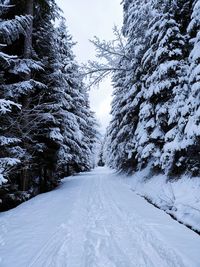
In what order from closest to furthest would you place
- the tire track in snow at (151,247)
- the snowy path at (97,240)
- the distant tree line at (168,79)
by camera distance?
the tire track in snow at (151,247)
the snowy path at (97,240)
the distant tree line at (168,79)

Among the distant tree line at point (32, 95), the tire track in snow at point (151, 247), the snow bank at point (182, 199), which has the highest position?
the distant tree line at point (32, 95)

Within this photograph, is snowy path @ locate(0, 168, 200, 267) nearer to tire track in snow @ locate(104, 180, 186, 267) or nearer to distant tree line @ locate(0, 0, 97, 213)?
tire track in snow @ locate(104, 180, 186, 267)

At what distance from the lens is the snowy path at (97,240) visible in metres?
3.70

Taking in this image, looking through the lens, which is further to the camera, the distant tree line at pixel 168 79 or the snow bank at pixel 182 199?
the distant tree line at pixel 168 79

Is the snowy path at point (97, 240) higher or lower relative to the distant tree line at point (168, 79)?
lower

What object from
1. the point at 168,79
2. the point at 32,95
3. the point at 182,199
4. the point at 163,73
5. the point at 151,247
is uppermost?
the point at 32,95

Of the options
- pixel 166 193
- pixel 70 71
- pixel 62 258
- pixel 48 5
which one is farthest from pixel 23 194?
pixel 70 71

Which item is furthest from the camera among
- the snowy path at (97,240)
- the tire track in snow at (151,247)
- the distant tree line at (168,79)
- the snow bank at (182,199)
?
the distant tree line at (168,79)

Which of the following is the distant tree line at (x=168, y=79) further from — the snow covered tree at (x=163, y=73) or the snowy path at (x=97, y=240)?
the snowy path at (x=97, y=240)

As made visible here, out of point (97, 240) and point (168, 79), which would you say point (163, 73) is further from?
point (97, 240)

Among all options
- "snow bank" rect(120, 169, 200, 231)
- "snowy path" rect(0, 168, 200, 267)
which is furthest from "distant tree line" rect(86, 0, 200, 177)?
"snowy path" rect(0, 168, 200, 267)

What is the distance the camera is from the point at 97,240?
4590mm

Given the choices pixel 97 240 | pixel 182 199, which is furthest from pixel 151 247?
pixel 182 199

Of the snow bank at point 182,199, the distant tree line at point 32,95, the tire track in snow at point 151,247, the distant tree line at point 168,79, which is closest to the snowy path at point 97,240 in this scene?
the tire track in snow at point 151,247
